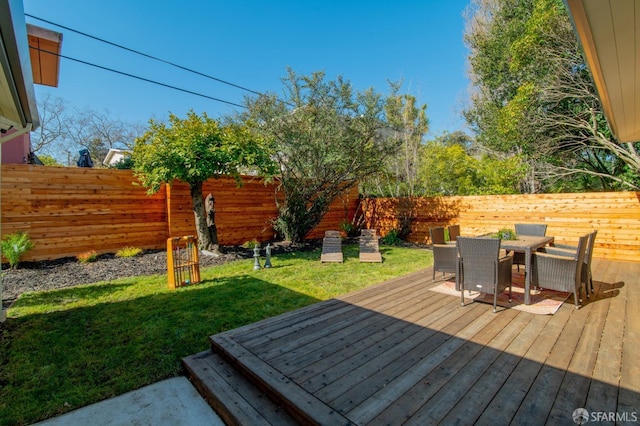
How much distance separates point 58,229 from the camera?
6.34 meters

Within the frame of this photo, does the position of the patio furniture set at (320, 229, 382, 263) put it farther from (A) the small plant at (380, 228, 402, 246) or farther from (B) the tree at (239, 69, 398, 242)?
(B) the tree at (239, 69, 398, 242)

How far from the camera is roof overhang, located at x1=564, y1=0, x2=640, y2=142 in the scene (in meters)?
1.72

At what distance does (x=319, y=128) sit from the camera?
7.73 m

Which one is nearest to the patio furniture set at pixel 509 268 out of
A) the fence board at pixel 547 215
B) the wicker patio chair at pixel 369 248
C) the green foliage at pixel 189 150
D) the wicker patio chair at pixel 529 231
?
the wicker patio chair at pixel 529 231

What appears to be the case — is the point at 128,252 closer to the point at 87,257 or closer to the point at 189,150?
the point at 87,257

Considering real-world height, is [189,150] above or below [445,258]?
above

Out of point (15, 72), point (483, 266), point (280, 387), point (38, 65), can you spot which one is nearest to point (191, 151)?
point (15, 72)

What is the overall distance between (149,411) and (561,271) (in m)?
4.62

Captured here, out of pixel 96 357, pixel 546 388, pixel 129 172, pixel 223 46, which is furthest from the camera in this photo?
pixel 223 46

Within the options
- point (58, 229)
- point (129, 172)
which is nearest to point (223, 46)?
point (129, 172)

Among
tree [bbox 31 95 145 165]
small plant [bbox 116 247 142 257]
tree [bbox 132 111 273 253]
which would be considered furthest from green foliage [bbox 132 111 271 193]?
tree [bbox 31 95 145 165]

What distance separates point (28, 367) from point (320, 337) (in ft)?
8.82

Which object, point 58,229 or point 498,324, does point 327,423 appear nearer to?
point 498,324

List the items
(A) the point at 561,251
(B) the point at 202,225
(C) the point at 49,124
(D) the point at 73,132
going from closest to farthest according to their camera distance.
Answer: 1. (A) the point at 561,251
2. (B) the point at 202,225
3. (C) the point at 49,124
4. (D) the point at 73,132
